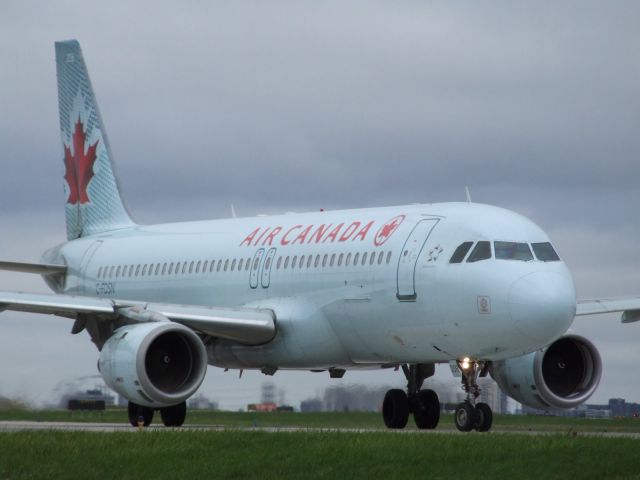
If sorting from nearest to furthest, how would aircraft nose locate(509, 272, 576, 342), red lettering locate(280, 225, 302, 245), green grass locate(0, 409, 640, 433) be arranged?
aircraft nose locate(509, 272, 576, 342) < red lettering locate(280, 225, 302, 245) < green grass locate(0, 409, 640, 433)

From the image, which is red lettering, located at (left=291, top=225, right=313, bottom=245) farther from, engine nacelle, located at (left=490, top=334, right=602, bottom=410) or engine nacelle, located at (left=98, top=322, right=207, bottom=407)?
engine nacelle, located at (left=490, top=334, right=602, bottom=410)

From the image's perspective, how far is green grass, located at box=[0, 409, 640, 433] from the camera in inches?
1287

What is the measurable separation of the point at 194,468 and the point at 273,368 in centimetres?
1308

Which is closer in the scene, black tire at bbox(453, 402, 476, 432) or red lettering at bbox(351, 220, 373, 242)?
black tire at bbox(453, 402, 476, 432)

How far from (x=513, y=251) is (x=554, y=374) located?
4.93m

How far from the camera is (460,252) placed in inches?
Result: 1081

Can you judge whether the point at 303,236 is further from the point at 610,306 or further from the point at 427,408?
the point at 610,306

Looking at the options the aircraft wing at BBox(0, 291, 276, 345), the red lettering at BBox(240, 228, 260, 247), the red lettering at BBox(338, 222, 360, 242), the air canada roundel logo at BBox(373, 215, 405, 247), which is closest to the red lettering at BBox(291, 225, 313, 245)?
the red lettering at BBox(338, 222, 360, 242)

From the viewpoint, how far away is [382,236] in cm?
2948

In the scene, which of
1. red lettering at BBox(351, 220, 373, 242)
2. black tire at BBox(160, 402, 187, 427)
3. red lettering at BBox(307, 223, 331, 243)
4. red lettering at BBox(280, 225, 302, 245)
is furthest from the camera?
red lettering at BBox(280, 225, 302, 245)

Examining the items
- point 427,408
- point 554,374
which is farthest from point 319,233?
point 554,374

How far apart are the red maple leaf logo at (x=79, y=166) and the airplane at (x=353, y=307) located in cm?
508

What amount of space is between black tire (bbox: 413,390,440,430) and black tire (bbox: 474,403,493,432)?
3.52 metres

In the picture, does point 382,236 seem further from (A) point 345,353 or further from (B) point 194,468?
(B) point 194,468
